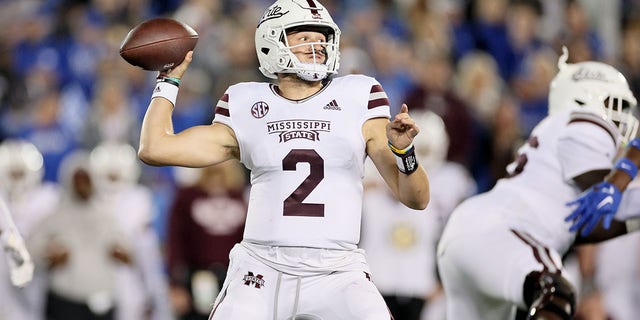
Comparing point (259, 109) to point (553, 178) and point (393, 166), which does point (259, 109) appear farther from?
point (553, 178)

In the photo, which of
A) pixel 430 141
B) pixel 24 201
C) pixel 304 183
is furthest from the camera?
pixel 24 201

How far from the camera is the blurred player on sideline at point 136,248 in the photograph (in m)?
10.1

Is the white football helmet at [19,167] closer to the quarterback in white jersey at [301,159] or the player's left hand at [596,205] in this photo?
the quarterback in white jersey at [301,159]

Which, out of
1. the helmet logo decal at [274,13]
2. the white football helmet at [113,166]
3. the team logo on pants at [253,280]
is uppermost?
the helmet logo decal at [274,13]

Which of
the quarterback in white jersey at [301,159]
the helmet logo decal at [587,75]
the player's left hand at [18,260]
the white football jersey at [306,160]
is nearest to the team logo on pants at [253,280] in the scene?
the quarterback in white jersey at [301,159]

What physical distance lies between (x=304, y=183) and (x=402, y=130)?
45cm

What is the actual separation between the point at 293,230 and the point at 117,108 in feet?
20.2

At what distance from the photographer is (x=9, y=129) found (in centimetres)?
1166

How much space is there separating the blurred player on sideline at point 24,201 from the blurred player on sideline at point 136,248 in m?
0.45

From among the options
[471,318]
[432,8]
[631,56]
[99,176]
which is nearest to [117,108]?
[99,176]

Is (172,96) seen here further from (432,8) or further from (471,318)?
(432,8)

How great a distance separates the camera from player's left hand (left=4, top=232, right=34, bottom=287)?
5.86 metres

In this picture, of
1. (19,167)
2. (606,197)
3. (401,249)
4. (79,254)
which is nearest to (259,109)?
(606,197)

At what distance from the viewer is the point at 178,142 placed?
5.34 meters
